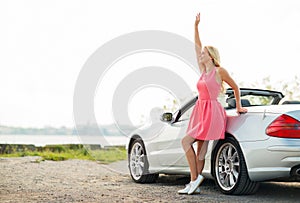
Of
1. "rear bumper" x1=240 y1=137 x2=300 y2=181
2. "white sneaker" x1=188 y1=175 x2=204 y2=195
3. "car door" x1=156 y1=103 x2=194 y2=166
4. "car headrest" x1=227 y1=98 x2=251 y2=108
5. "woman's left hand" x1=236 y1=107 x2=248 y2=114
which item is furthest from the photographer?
"car door" x1=156 y1=103 x2=194 y2=166

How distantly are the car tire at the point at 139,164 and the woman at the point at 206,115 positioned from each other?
5.06 ft

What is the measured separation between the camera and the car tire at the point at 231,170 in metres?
5.80

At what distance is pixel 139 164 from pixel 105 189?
1.27 m

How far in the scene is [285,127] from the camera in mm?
5406

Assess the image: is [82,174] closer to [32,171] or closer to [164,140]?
[32,171]

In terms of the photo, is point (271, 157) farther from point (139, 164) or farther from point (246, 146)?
point (139, 164)

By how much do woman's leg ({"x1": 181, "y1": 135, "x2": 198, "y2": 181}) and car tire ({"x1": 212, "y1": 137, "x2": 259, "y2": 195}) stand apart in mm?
236

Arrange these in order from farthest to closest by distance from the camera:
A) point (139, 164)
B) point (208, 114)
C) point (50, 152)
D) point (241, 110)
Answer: point (50, 152) < point (139, 164) < point (208, 114) < point (241, 110)

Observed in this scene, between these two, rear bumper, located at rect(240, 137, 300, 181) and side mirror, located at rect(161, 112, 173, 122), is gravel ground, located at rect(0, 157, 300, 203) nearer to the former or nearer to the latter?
rear bumper, located at rect(240, 137, 300, 181)

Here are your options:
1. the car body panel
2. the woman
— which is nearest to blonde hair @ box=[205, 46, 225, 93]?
the woman

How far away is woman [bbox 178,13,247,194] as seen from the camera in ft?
20.1

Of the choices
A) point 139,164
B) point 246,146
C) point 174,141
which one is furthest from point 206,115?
point 139,164

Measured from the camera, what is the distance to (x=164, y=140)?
7.38 meters

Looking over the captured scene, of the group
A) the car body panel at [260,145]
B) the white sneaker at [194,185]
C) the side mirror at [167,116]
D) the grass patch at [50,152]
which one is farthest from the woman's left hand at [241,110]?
the grass patch at [50,152]
